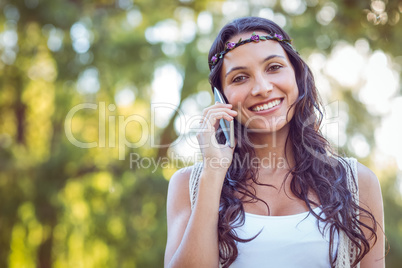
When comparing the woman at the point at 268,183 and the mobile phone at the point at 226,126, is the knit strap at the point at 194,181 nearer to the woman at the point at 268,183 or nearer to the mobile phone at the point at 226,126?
the woman at the point at 268,183

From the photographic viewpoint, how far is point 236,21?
8.35 feet

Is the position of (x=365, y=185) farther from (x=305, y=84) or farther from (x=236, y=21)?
(x=236, y=21)

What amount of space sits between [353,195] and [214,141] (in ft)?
2.50

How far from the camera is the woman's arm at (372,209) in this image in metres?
2.12

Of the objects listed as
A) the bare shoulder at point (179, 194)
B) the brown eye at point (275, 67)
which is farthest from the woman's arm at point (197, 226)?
the brown eye at point (275, 67)

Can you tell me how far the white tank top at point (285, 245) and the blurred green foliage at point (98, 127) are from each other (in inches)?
206

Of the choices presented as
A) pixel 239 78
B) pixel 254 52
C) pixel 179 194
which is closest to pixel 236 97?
pixel 239 78

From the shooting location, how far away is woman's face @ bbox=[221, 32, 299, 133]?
2.30 m

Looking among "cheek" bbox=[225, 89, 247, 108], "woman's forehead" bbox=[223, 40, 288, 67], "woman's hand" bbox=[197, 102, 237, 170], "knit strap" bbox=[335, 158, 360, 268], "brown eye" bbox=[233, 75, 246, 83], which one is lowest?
"knit strap" bbox=[335, 158, 360, 268]

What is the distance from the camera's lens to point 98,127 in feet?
27.1

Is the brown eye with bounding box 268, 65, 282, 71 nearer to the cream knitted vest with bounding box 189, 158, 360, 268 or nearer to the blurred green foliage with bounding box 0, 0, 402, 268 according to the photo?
the cream knitted vest with bounding box 189, 158, 360, 268

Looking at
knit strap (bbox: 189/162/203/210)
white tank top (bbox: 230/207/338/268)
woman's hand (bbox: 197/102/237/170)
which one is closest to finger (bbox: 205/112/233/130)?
woman's hand (bbox: 197/102/237/170)

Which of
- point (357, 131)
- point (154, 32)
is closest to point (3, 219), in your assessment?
point (154, 32)

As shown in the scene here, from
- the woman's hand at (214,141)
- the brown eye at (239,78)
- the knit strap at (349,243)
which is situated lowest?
the knit strap at (349,243)
